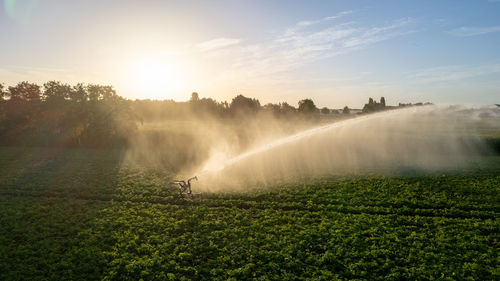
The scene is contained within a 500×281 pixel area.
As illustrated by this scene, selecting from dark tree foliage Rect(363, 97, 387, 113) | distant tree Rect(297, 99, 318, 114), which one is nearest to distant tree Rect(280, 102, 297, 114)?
distant tree Rect(297, 99, 318, 114)

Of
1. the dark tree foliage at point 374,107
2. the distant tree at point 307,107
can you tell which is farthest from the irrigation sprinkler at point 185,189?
the dark tree foliage at point 374,107

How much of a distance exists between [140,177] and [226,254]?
25429mm

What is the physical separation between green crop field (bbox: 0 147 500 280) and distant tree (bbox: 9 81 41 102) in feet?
183

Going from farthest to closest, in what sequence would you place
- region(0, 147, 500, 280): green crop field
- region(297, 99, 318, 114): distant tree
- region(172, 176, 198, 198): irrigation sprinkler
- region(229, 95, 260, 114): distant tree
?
1. region(229, 95, 260, 114): distant tree
2. region(297, 99, 318, 114): distant tree
3. region(172, 176, 198, 198): irrigation sprinkler
4. region(0, 147, 500, 280): green crop field

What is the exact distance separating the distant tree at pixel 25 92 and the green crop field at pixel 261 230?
5578 centimetres

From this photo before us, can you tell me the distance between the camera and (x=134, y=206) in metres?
27.3

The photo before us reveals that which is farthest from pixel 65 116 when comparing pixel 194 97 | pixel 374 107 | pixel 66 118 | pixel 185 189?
pixel 374 107

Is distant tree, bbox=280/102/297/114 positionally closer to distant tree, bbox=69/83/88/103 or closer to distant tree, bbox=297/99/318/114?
distant tree, bbox=297/99/318/114

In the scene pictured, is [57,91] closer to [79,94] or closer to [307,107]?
[79,94]

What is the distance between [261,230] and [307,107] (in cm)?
9710

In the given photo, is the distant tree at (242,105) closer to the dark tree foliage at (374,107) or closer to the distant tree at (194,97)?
the distant tree at (194,97)

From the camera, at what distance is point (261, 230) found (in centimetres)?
2108

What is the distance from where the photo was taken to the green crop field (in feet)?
52.2

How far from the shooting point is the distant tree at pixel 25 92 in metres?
78.4
